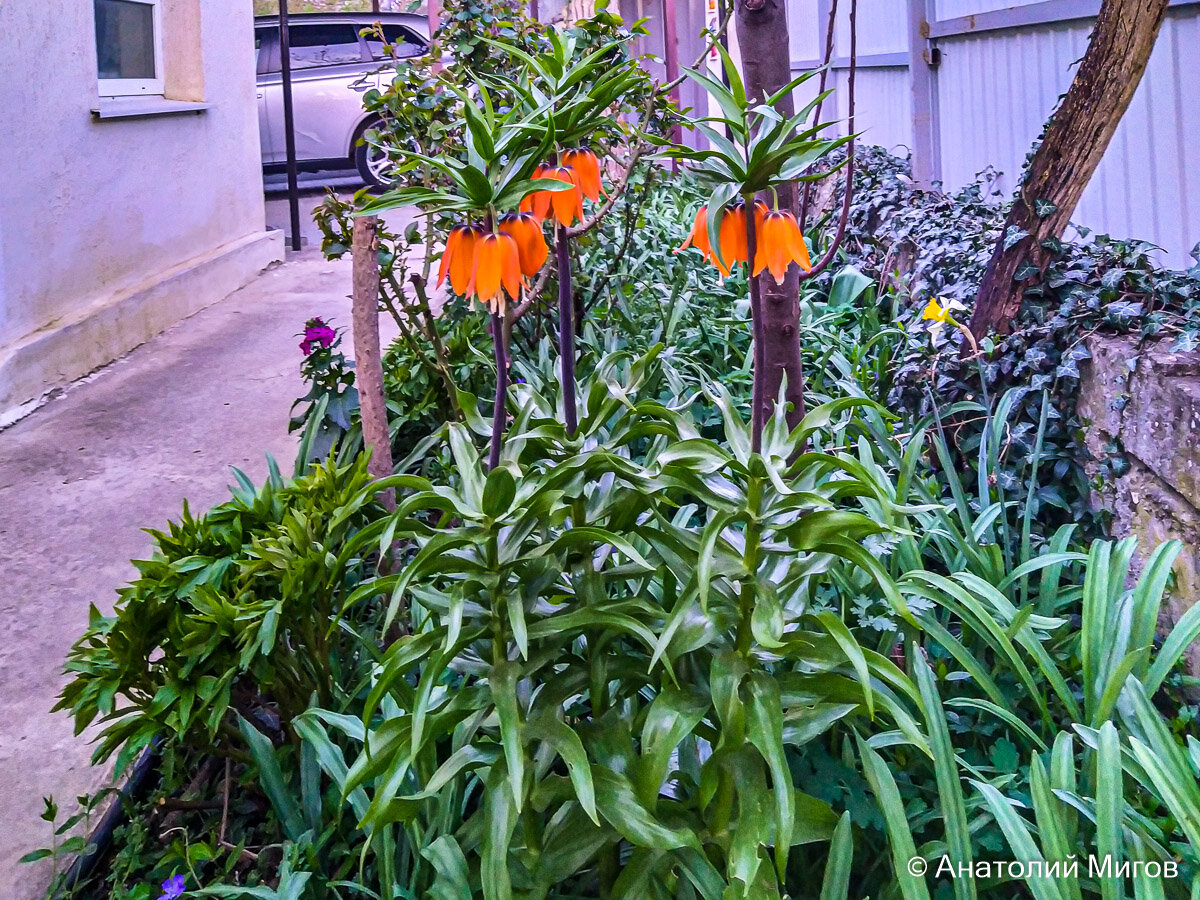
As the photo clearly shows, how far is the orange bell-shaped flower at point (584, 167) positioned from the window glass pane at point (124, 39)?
4.65 metres

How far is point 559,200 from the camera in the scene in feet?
5.76

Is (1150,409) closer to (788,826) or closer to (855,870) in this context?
(855,870)

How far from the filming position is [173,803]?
7.35ft

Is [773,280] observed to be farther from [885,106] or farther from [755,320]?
[885,106]

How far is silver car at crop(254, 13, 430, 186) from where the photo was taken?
10391 mm

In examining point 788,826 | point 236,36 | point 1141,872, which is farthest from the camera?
point 236,36

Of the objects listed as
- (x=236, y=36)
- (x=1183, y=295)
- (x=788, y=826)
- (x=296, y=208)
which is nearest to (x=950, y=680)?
(x=788, y=826)

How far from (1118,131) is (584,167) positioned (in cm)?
230

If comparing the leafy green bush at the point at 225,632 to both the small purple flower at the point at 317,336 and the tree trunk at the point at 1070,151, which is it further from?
the tree trunk at the point at 1070,151

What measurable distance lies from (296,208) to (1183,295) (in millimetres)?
7228

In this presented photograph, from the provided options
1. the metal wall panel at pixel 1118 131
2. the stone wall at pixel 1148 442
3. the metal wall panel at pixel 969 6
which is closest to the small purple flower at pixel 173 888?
the stone wall at pixel 1148 442

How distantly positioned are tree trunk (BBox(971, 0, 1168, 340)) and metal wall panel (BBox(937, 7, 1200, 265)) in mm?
198

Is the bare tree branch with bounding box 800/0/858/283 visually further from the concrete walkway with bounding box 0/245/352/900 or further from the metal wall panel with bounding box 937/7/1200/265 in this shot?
the concrete walkway with bounding box 0/245/352/900

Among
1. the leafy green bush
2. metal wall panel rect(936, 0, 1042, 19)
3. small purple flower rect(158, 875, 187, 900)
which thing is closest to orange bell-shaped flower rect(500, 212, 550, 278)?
the leafy green bush
